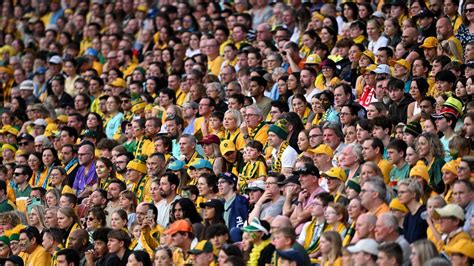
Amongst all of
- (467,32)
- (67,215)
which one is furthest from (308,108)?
(67,215)

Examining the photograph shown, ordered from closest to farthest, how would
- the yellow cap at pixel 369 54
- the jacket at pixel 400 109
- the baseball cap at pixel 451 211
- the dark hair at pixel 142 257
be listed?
the baseball cap at pixel 451 211, the dark hair at pixel 142 257, the jacket at pixel 400 109, the yellow cap at pixel 369 54

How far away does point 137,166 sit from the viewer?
17031 millimetres

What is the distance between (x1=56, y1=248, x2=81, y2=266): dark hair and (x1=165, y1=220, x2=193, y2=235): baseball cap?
4.41 ft

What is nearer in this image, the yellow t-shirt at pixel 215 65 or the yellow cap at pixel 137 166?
the yellow cap at pixel 137 166

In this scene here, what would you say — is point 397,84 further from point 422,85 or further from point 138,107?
point 138,107

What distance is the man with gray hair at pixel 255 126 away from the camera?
16.9 m

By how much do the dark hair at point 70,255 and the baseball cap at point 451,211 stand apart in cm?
442

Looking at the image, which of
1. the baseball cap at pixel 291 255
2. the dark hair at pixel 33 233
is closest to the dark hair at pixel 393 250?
the baseball cap at pixel 291 255

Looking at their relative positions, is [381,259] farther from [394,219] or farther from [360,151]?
[360,151]

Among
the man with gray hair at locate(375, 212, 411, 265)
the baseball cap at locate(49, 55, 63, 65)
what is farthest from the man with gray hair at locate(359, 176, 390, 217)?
the baseball cap at locate(49, 55, 63, 65)

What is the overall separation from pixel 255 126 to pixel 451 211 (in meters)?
4.82

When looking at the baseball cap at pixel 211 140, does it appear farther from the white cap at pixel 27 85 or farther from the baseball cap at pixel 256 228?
the white cap at pixel 27 85

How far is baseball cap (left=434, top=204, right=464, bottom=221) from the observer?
41.0ft

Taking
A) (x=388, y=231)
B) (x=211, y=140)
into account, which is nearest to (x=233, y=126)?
(x=211, y=140)
